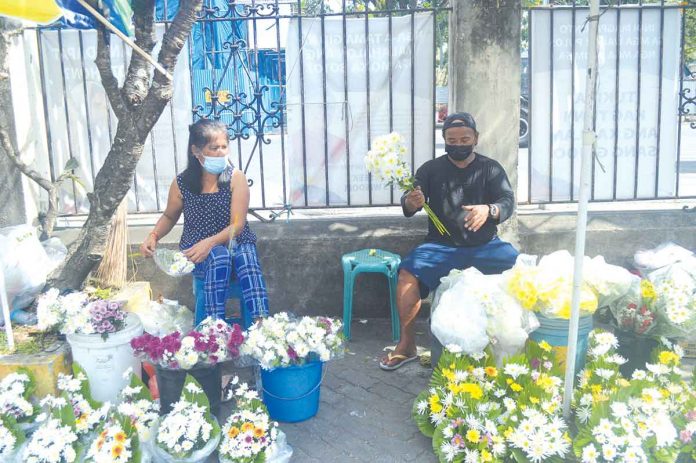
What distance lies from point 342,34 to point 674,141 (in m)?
2.74

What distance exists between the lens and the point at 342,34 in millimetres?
4832

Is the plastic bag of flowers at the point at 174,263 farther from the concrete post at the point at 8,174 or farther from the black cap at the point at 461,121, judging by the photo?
the black cap at the point at 461,121

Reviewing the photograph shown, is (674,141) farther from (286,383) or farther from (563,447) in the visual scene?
(286,383)

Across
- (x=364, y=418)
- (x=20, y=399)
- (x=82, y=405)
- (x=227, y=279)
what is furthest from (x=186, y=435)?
(x=227, y=279)

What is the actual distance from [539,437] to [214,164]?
7.82ft

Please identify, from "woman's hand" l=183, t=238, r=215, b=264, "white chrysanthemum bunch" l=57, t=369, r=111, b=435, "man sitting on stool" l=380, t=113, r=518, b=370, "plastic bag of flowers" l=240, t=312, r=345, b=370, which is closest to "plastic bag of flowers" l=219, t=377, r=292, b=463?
"plastic bag of flowers" l=240, t=312, r=345, b=370

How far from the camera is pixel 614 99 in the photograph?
16.4 ft

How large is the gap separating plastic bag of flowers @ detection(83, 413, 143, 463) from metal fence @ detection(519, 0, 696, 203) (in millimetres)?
3554

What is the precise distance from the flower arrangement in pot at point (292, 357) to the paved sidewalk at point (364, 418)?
0.41 feet

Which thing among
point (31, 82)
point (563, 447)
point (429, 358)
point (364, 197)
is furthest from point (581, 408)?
point (31, 82)

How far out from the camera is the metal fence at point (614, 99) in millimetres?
4887

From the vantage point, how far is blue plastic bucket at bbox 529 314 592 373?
3262mm

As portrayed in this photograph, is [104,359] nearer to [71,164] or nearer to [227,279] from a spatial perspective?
[227,279]

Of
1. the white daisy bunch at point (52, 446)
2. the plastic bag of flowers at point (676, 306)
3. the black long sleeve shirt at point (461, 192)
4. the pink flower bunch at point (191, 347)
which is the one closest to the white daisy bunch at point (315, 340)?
the pink flower bunch at point (191, 347)
